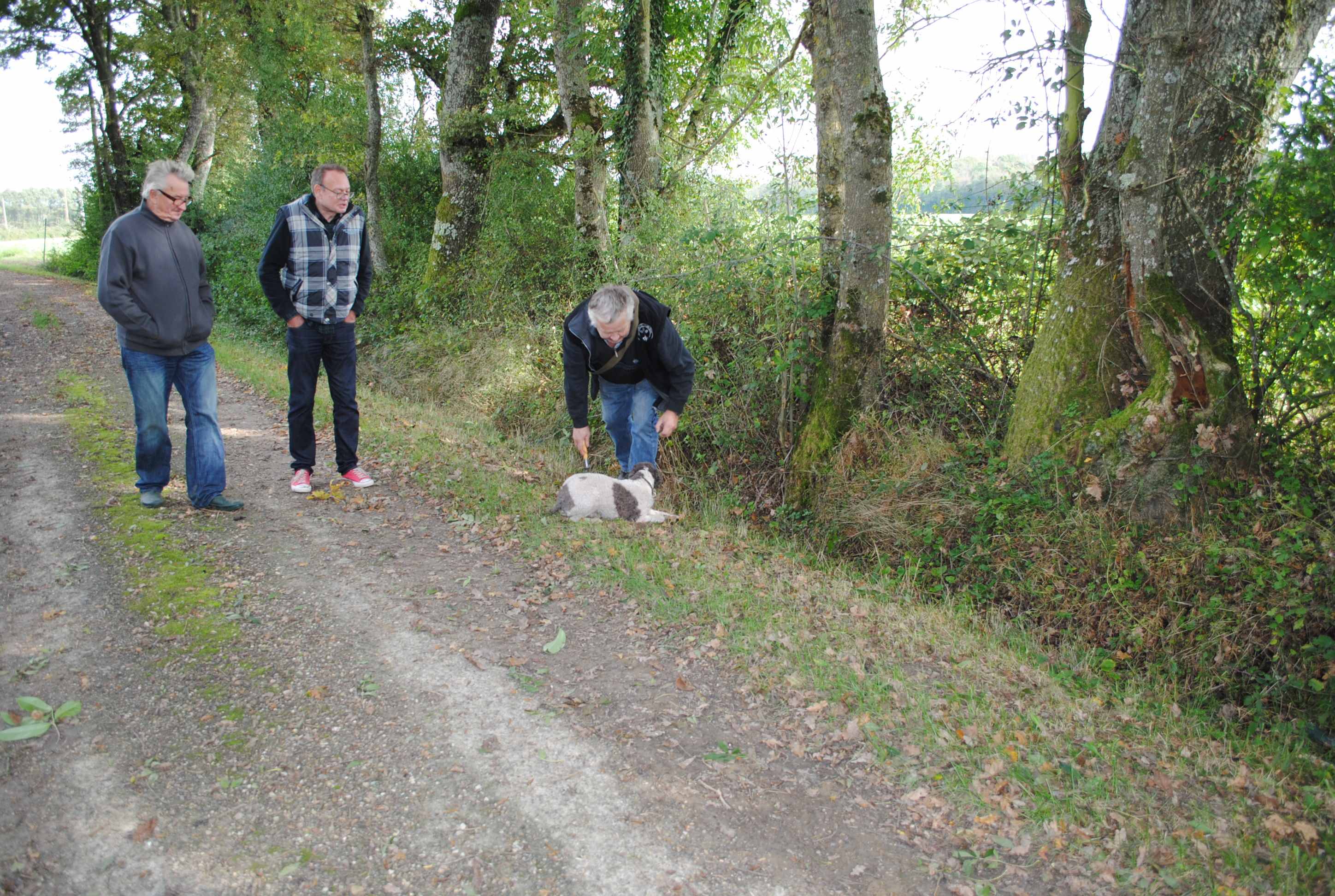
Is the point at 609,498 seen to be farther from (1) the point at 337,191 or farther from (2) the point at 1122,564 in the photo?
(2) the point at 1122,564

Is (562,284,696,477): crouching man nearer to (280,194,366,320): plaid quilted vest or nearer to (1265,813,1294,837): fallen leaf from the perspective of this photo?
(280,194,366,320): plaid quilted vest

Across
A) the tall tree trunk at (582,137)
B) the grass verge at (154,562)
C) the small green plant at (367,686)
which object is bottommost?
the small green plant at (367,686)

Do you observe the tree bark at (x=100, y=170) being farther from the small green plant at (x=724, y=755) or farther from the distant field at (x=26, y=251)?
the small green plant at (x=724, y=755)

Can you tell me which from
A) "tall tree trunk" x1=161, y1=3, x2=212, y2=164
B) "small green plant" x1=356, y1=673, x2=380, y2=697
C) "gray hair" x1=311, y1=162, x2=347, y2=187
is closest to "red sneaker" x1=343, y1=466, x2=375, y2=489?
"gray hair" x1=311, y1=162, x2=347, y2=187

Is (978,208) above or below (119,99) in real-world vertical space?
below

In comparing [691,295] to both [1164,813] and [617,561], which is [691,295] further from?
[1164,813]

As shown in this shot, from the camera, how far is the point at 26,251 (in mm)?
47750

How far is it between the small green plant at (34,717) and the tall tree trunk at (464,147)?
11087mm

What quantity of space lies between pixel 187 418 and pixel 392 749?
3.45m

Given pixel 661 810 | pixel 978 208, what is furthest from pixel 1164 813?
pixel 978 208

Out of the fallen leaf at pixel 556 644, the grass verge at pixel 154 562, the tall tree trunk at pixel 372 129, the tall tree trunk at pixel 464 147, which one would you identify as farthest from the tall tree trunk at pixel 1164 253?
the tall tree trunk at pixel 372 129

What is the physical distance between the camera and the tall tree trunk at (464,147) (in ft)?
45.5

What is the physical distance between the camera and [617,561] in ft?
18.2

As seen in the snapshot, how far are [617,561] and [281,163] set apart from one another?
17319 millimetres
